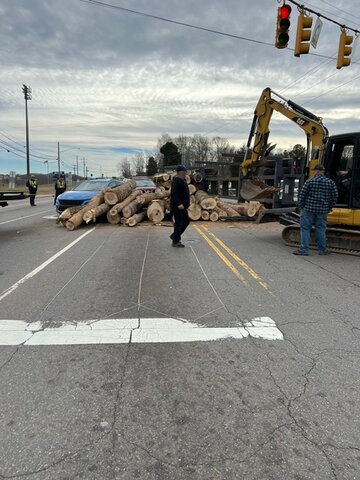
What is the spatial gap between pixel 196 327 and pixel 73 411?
180cm

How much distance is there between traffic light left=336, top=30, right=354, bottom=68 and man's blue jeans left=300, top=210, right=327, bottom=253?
4688 millimetres

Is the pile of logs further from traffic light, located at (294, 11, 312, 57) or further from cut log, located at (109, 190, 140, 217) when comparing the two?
traffic light, located at (294, 11, 312, 57)

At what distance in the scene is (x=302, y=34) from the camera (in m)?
9.64

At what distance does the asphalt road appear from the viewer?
2.33 m

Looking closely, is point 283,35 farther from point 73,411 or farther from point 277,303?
point 73,411

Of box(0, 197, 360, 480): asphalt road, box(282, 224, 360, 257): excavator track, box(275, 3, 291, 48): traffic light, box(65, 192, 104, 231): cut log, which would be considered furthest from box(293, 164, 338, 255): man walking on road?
box(65, 192, 104, 231): cut log

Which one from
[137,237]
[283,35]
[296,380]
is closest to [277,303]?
[296,380]

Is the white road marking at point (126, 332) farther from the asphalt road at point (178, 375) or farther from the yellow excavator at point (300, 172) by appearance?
the yellow excavator at point (300, 172)

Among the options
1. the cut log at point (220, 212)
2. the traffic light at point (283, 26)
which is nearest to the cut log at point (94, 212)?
the cut log at point (220, 212)

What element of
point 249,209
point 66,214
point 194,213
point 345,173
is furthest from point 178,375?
point 249,209

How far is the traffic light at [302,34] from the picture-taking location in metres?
9.55


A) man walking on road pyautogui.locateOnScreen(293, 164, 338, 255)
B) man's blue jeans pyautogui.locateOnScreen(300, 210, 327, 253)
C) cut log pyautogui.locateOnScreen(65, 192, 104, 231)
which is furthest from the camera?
cut log pyautogui.locateOnScreen(65, 192, 104, 231)

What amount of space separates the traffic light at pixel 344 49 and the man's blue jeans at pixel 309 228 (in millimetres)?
4688

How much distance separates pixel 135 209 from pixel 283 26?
24.9 ft
